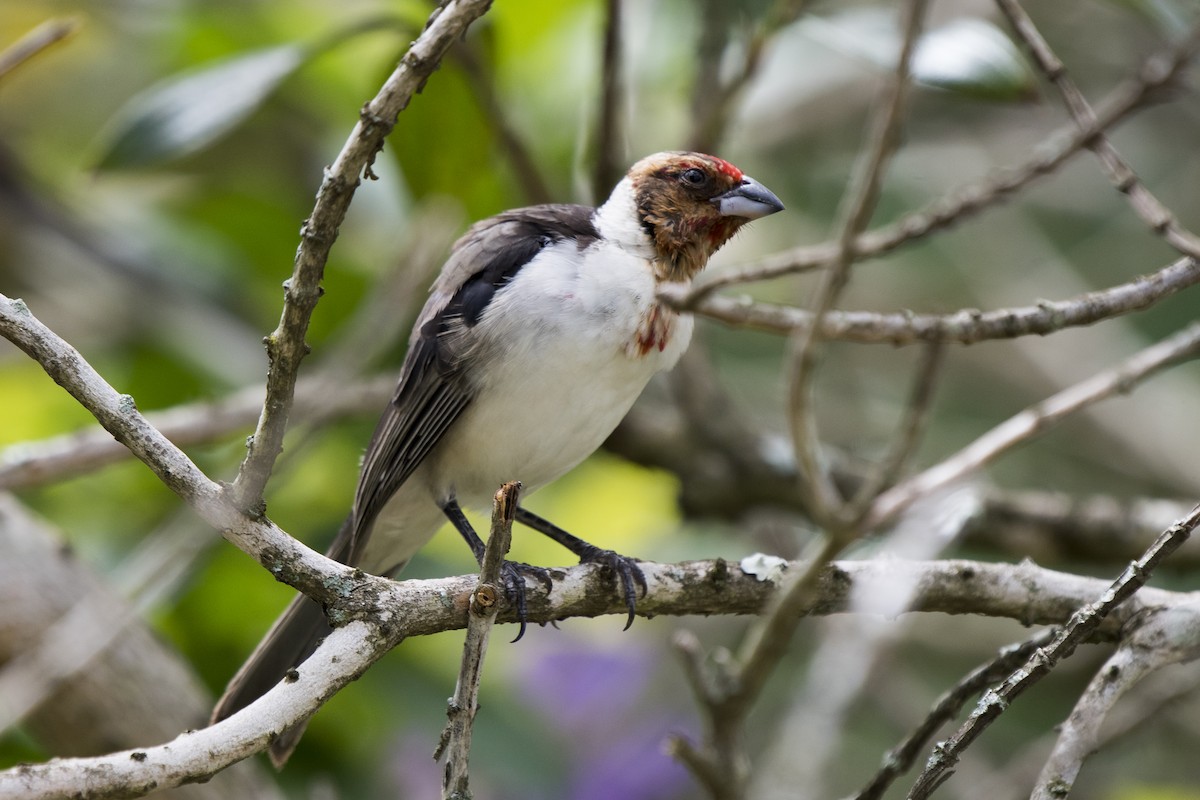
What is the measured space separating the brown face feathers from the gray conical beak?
2 centimetres

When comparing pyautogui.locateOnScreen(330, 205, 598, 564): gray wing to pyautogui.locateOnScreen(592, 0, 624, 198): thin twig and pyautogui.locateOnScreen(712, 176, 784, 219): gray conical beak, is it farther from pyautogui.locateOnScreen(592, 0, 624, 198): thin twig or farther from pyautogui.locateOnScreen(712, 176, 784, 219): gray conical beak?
pyautogui.locateOnScreen(592, 0, 624, 198): thin twig

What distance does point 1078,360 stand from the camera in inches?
227

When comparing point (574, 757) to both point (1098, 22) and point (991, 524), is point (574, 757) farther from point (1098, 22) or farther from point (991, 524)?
point (1098, 22)

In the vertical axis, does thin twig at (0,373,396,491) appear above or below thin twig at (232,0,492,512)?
above

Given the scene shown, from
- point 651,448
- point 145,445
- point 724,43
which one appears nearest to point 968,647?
point 651,448

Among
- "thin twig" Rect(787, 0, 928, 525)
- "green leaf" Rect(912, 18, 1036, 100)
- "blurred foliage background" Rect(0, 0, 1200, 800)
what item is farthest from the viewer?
"blurred foliage background" Rect(0, 0, 1200, 800)

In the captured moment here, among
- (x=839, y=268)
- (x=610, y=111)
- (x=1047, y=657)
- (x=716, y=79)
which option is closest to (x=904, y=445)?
(x=839, y=268)

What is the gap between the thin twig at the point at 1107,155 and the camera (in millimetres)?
2551

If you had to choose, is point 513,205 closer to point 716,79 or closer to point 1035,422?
point 716,79

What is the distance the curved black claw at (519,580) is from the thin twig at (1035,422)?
2.53 ft

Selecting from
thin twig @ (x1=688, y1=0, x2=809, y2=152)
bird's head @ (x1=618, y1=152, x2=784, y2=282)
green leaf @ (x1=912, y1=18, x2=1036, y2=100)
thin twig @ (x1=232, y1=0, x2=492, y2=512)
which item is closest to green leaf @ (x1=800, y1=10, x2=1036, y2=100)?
green leaf @ (x1=912, y1=18, x2=1036, y2=100)

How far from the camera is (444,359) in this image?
11.3 feet

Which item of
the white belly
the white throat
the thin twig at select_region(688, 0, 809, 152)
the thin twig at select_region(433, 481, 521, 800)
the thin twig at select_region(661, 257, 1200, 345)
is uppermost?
the thin twig at select_region(688, 0, 809, 152)

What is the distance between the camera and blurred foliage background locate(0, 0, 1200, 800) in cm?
425
